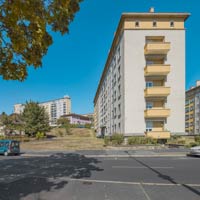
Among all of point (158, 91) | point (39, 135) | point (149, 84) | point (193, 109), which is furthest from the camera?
point (193, 109)

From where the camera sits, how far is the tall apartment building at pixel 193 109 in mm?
70750

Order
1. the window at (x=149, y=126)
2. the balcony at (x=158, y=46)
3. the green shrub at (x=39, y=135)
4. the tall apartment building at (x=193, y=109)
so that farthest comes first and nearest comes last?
the tall apartment building at (x=193, y=109) → the green shrub at (x=39, y=135) → the window at (x=149, y=126) → the balcony at (x=158, y=46)

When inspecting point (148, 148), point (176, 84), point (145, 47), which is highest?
point (145, 47)

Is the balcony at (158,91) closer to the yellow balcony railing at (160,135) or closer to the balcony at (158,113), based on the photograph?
the balcony at (158,113)

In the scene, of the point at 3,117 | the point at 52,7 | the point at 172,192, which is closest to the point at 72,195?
the point at 172,192

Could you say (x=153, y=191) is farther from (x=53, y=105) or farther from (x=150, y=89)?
(x=53, y=105)

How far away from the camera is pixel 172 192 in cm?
648

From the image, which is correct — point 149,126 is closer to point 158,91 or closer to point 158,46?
point 158,91

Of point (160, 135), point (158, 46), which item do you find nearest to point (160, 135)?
point (160, 135)

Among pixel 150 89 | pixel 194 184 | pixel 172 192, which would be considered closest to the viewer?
pixel 172 192

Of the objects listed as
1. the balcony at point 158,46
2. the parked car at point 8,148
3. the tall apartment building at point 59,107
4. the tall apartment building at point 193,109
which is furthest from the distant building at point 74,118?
the parked car at point 8,148

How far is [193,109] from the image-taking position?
7469 cm

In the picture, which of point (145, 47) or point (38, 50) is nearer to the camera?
point (38, 50)

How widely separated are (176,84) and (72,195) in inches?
1012
